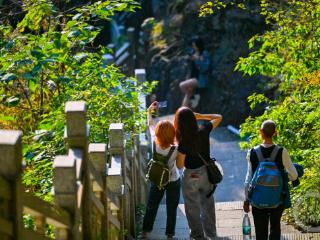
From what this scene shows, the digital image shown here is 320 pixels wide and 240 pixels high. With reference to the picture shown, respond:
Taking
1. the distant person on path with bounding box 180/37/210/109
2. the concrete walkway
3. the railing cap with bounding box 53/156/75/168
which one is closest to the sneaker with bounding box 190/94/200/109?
the distant person on path with bounding box 180/37/210/109

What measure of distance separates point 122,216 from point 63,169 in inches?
134

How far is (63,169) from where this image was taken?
5.36 meters

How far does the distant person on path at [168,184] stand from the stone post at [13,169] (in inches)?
159

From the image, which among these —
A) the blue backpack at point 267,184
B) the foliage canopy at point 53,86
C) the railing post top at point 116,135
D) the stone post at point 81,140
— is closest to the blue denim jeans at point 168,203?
the foliage canopy at point 53,86

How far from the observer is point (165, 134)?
349 inches

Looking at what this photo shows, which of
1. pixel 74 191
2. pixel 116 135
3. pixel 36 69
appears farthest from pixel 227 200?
pixel 74 191

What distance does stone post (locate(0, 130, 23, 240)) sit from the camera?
457cm

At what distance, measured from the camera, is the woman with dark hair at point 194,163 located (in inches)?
339

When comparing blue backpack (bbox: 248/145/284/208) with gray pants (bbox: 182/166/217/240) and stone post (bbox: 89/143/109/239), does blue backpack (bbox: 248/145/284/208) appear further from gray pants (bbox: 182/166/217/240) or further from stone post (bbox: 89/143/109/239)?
stone post (bbox: 89/143/109/239)

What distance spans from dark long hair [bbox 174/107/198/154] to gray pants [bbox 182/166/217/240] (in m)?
0.29

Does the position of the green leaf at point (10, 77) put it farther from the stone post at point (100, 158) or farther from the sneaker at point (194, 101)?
the sneaker at point (194, 101)

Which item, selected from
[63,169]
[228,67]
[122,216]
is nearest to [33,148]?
[122,216]

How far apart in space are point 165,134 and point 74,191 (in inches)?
136

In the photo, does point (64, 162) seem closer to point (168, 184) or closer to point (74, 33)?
point (168, 184)
